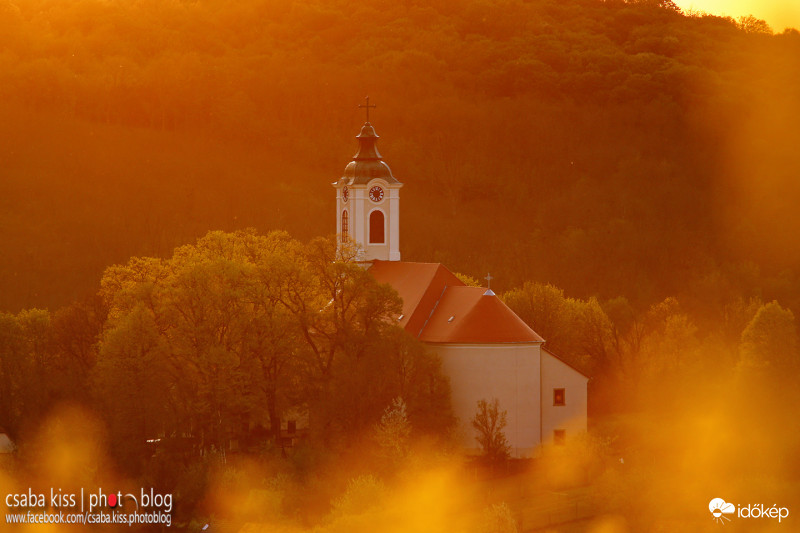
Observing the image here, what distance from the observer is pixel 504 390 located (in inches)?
2202

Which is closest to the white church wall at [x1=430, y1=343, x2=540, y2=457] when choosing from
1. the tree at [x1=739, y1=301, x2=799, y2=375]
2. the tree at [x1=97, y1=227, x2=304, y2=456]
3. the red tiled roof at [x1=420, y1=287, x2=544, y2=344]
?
the red tiled roof at [x1=420, y1=287, x2=544, y2=344]

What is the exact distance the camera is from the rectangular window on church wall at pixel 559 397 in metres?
57.1

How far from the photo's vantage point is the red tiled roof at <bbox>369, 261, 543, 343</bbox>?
184ft

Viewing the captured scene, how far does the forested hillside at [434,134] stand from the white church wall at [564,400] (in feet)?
148

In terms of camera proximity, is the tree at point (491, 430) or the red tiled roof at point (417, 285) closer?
the tree at point (491, 430)

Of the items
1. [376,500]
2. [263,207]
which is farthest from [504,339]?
[263,207]

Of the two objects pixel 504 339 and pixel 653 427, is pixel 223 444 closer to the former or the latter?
pixel 504 339

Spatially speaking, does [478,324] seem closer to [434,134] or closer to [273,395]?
[273,395]

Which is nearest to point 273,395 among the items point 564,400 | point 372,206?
point 564,400

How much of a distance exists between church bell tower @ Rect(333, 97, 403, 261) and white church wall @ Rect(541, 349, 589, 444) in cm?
1088

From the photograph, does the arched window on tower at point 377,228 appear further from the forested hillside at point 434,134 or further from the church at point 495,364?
the forested hillside at point 434,134

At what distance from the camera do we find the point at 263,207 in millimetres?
130250

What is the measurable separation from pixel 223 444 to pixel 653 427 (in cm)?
1896

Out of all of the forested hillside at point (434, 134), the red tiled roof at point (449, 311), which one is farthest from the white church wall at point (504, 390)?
the forested hillside at point (434, 134)
